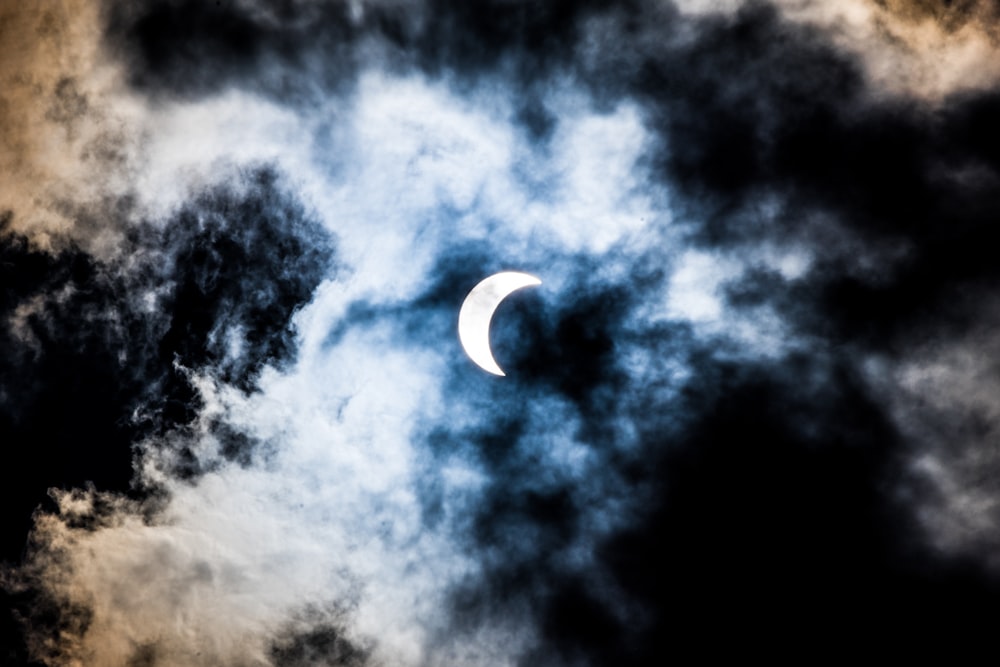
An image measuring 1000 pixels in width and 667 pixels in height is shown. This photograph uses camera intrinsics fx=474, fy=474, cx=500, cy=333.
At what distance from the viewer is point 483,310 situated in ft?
76.4

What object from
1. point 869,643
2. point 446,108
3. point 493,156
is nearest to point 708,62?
point 493,156

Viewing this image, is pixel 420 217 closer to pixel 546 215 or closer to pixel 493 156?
pixel 493 156

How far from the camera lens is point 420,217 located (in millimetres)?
23562

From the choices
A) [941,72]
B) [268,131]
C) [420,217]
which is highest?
[268,131]

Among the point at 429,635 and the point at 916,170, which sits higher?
the point at 916,170

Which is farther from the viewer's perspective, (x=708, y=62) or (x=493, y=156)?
(x=493, y=156)

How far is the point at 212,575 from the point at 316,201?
68.4ft

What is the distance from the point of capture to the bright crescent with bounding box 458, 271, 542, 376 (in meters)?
22.9

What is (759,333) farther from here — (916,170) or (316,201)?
(316,201)

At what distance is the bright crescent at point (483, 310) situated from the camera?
22922 millimetres

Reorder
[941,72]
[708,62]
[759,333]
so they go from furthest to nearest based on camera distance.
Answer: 1. [759,333]
2. [708,62]
3. [941,72]

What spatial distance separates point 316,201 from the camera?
75.3 ft

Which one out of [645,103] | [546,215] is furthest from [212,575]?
[645,103]

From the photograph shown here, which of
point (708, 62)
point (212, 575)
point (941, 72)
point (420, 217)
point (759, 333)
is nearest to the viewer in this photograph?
point (941, 72)
